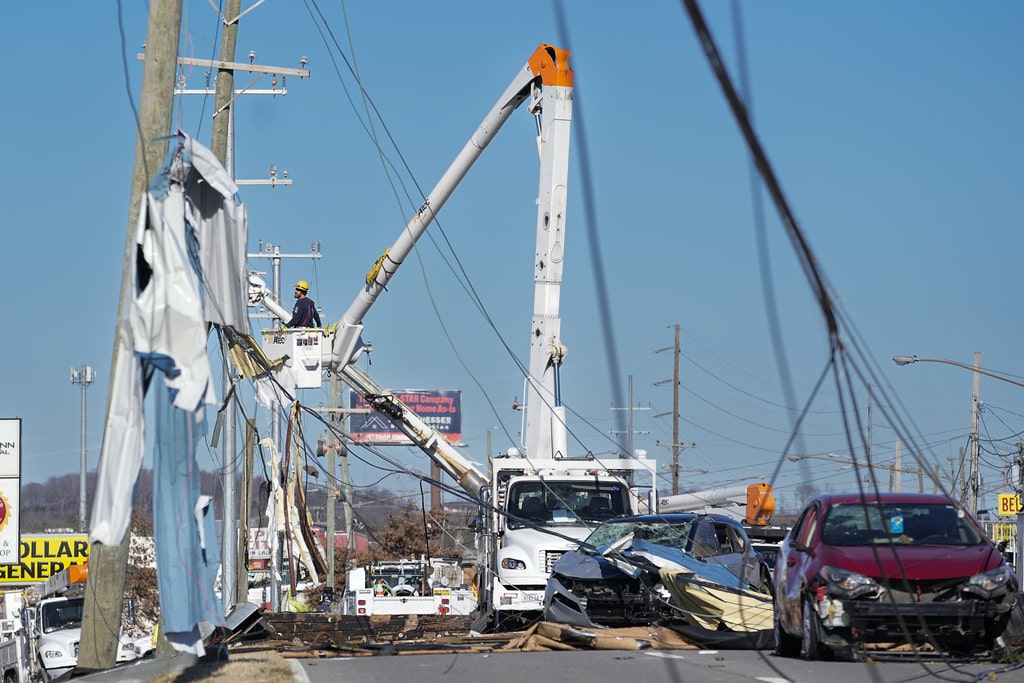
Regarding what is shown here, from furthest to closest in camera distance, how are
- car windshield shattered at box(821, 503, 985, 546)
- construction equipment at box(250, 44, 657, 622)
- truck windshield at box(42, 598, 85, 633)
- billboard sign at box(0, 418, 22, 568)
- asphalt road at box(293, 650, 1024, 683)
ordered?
billboard sign at box(0, 418, 22, 568) → truck windshield at box(42, 598, 85, 633) → construction equipment at box(250, 44, 657, 622) → car windshield shattered at box(821, 503, 985, 546) → asphalt road at box(293, 650, 1024, 683)

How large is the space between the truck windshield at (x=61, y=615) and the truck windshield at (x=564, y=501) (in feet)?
42.8

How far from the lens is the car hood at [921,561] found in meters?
12.6

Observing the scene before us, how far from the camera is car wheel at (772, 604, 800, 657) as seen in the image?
45.4ft

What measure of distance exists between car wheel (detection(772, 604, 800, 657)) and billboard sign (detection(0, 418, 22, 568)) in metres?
28.0

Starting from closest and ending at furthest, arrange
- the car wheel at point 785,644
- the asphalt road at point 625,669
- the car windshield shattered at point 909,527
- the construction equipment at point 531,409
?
the asphalt road at point 625,669
the car windshield shattered at point 909,527
the car wheel at point 785,644
the construction equipment at point 531,409

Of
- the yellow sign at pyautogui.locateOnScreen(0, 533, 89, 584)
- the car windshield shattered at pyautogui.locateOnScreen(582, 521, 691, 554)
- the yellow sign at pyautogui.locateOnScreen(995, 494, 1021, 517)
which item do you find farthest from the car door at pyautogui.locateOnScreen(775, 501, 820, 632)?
the yellow sign at pyautogui.locateOnScreen(0, 533, 89, 584)

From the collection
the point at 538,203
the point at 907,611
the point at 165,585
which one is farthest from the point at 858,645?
the point at 538,203

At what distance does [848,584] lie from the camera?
1262 centimetres

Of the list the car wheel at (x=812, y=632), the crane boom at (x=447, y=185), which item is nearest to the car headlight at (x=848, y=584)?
the car wheel at (x=812, y=632)

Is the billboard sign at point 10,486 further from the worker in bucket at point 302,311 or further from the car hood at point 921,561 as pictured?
the car hood at point 921,561

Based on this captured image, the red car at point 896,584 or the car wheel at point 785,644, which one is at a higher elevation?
the red car at point 896,584

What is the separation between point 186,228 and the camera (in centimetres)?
1020

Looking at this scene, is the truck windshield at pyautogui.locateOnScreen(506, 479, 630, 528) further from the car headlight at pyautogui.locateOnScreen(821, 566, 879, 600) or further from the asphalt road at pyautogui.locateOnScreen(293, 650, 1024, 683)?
the car headlight at pyautogui.locateOnScreen(821, 566, 879, 600)

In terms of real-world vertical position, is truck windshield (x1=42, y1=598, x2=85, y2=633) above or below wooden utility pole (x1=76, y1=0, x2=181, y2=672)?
below
